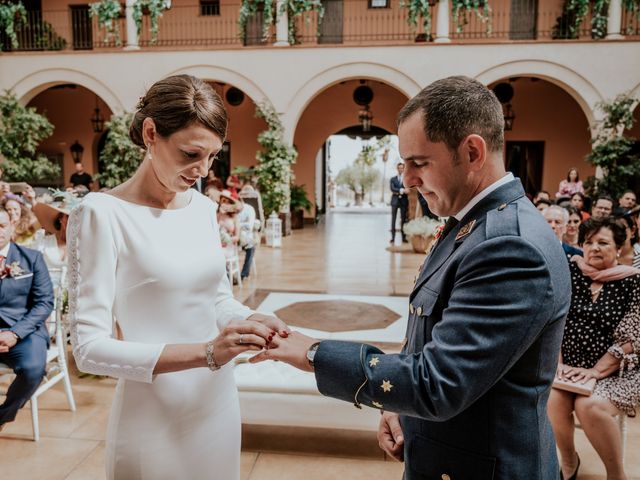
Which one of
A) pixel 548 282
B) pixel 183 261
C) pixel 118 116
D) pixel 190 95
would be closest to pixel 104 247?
pixel 183 261

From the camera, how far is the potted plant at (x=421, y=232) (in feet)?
34.8

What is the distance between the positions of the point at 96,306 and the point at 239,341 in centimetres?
38

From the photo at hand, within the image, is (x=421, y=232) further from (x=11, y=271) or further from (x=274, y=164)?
(x=11, y=271)

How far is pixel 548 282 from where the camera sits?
1.12 meters

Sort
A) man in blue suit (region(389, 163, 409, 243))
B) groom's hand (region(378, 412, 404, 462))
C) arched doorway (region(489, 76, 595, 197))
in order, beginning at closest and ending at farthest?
groom's hand (region(378, 412, 404, 462))
man in blue suit (region(389, 163, 409, 243))
arched doorway (region(489, 76, 595, 197))

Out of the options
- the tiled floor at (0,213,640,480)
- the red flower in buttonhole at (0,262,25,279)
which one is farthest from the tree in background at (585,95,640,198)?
the red flower in buttonhole at (0,262,25,279)

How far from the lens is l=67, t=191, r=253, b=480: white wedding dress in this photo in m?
1.38

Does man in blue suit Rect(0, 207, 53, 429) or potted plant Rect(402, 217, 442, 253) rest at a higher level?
man in blue suit Rect(0, 207, 53, 429)

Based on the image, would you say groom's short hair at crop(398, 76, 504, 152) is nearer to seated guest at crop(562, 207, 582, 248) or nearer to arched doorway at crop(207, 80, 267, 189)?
seated guest at crop(562, 207, 582, 248)

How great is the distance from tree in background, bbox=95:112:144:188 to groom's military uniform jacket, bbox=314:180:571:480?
39.4 ft

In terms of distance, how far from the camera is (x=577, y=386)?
9.86 ft

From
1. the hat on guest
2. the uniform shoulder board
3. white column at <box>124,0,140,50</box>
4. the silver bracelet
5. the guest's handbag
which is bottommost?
the guest's handbag

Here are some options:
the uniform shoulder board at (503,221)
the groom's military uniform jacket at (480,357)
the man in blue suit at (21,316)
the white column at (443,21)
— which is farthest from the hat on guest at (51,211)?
the white column at (443,21)

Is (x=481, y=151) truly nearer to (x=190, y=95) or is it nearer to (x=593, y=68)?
(x=190, y=95)
